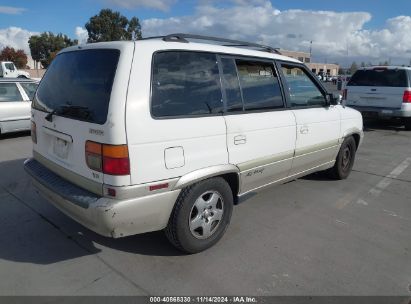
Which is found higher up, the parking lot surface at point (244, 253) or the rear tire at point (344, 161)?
the rear tire at point (344, 161)

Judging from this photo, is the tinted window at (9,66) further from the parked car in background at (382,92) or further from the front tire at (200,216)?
the front tire at (200,216)

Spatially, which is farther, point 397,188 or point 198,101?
point 397,188

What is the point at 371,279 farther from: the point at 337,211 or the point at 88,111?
the point at 88,111

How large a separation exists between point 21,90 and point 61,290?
7.65 m

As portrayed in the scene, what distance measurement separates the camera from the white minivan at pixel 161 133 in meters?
2.81

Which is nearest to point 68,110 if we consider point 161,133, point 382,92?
point 161,133

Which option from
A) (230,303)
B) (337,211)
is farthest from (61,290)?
(337,211)

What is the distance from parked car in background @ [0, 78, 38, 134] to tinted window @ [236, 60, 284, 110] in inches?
276

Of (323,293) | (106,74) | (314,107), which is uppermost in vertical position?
(106,74)

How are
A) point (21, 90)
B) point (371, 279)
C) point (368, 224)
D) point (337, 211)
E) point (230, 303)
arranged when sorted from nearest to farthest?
point (230, 303)
point (371, 279)
point (368, 224)
point (337, 211)
point (21, 90)

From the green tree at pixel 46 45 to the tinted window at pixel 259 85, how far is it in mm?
75332

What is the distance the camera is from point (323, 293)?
2.94 meters

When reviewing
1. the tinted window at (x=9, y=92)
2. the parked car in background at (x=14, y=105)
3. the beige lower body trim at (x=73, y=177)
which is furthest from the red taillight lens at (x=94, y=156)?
the tinted window at (x=9, y=92)

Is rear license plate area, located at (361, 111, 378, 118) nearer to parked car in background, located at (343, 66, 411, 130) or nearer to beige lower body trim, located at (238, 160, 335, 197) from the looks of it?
parked car in background, located at (343, 66, 411, 130)
